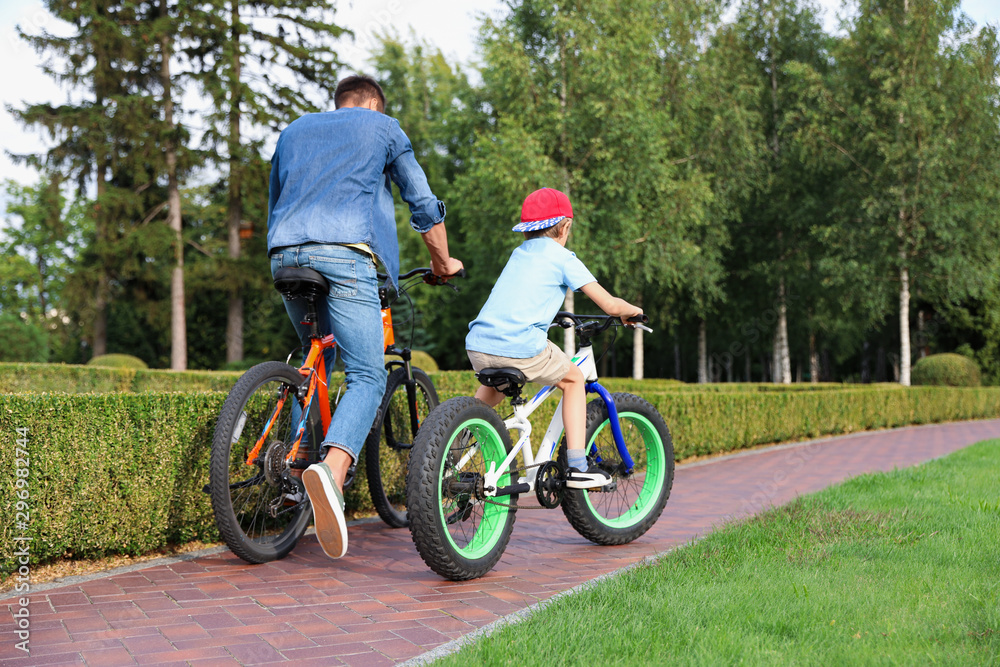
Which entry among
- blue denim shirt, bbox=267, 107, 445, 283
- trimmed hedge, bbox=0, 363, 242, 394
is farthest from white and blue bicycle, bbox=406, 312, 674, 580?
trimmed hedge, bbox=0, 363, 242, 394

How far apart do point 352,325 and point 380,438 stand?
1.13 m

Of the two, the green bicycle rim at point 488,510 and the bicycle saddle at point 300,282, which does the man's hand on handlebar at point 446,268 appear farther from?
the green bicycle rim at point 488,510

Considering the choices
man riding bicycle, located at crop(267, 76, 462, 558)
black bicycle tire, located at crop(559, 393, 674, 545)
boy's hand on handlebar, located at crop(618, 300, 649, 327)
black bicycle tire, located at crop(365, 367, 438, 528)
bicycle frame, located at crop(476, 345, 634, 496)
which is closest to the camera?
man riding bicycle, located at crop(267, 76, 462, 558)

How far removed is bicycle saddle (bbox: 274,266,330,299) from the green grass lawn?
1736mm

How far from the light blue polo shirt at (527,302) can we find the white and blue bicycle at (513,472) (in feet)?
0.49

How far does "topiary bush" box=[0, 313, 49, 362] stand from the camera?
77.9ft

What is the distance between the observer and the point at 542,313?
13.4ft

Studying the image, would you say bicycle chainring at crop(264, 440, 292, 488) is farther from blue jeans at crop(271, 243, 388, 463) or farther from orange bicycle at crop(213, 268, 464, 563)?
blue jeans at crop(271, 243, 388, 463)

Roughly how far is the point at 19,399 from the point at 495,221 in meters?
19.3

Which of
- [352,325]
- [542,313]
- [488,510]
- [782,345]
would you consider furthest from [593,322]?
[782,345]

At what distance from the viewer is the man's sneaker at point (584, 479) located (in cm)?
421

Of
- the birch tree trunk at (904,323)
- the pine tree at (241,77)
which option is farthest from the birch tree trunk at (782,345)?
the pine tree at (241,77)

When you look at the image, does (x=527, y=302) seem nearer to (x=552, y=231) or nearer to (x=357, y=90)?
(x=552, y=231)

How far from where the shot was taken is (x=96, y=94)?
24672 millimetres
